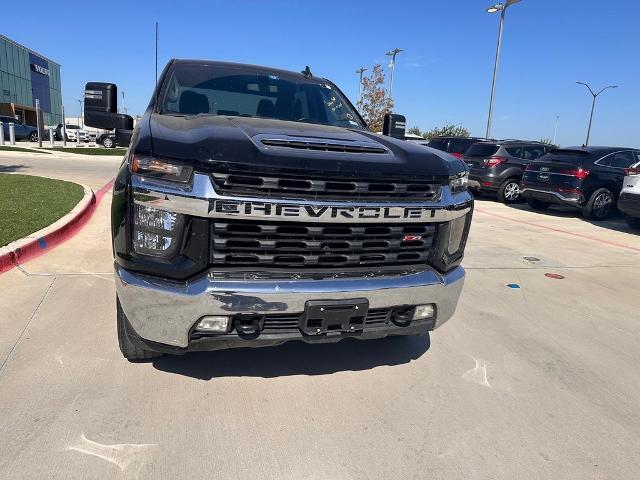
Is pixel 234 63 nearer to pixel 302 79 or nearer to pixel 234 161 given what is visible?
pixel 302 79

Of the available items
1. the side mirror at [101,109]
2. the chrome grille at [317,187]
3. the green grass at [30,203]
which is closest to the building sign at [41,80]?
the green grass at [30,203]

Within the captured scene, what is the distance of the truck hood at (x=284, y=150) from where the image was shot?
7.30 ft

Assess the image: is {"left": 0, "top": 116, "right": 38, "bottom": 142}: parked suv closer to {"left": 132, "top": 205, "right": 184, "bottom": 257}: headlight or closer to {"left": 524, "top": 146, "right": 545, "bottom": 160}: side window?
{"left": 524, "top": 146, "right": 545, "bottom": 160}: side window

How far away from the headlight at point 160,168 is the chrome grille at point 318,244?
10.6 inches

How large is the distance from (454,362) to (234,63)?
316cm

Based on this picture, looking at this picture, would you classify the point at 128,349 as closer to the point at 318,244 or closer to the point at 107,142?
the point at 318,244

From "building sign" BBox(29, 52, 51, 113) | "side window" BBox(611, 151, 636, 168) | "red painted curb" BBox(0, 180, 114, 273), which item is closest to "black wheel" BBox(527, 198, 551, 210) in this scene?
"side window" BBox(611, 151, 636, 168)

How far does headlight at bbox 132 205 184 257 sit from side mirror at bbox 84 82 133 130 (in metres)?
1.91

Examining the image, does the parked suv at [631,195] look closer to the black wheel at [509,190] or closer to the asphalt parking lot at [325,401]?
the black wheel at [509,190]

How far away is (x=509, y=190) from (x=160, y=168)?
12195 mm

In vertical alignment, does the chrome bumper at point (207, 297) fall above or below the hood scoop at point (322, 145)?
below

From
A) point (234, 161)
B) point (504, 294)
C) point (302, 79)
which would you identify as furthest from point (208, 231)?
point (504, 294)

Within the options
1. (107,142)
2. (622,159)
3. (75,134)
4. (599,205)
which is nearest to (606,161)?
(622,159)

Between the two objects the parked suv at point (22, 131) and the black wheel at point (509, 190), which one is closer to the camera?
the black wheel at point (509, 190)
